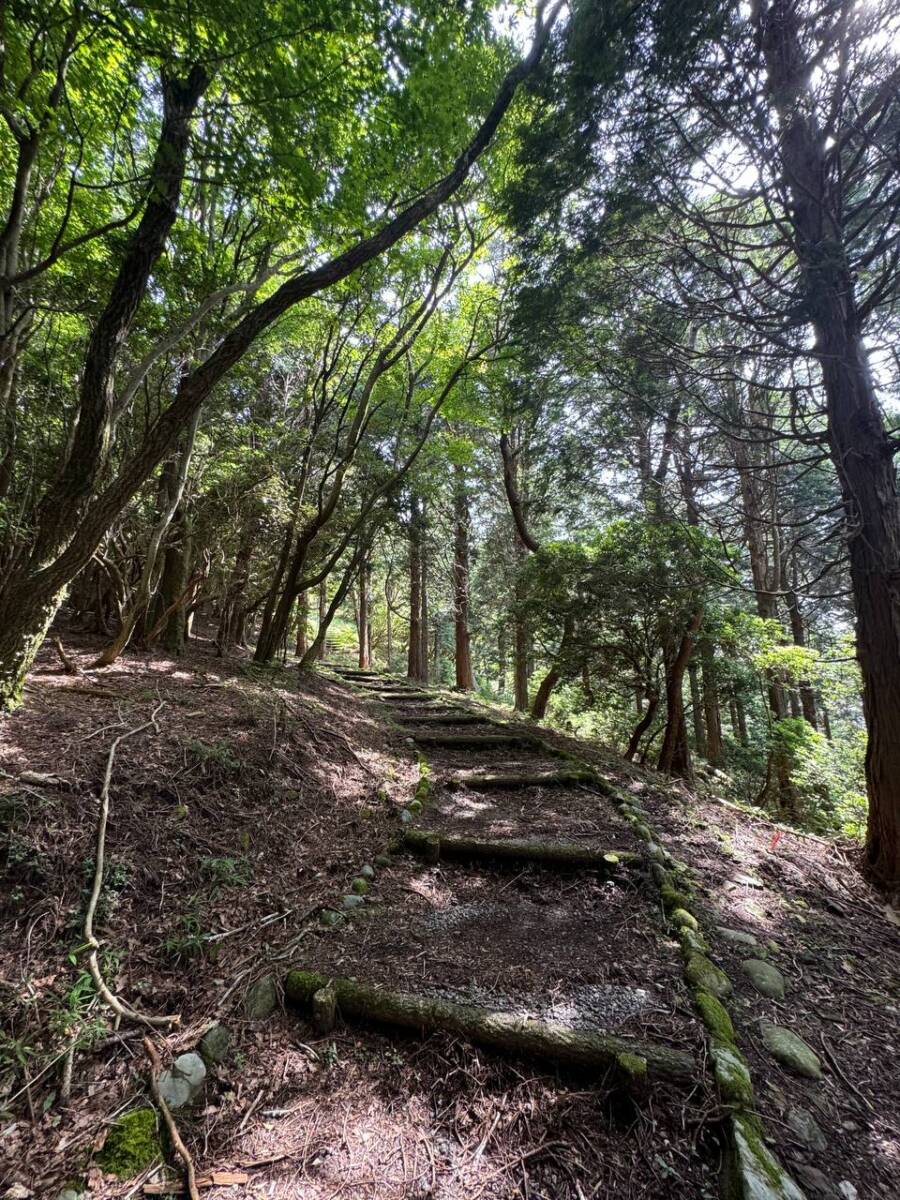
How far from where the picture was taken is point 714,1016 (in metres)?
1.85

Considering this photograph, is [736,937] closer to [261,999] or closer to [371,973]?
[371,973]

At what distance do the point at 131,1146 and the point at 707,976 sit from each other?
2.26 m

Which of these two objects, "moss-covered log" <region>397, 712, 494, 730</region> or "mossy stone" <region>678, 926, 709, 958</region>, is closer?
"mossy stone" <region>678, 926, 709, 958</region>

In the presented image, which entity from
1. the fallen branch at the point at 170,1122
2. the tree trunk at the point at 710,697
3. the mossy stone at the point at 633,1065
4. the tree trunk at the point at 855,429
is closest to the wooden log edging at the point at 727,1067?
the mossy stone at the point at 633,1065

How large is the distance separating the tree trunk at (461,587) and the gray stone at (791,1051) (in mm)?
11019

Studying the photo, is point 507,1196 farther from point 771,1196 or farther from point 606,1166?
point 771,1196

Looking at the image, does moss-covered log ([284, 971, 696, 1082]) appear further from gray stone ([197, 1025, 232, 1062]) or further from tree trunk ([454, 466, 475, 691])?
tree trunk ([454, 466, 475, 691])

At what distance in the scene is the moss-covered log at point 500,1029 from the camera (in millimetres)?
1652

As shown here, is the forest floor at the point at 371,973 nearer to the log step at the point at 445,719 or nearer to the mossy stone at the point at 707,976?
the mossy stone at the point at 707,976

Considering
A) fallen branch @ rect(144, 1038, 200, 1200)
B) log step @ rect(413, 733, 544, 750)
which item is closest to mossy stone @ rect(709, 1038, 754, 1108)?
fallen branch @ rect(144, 1038, 200, 1200)

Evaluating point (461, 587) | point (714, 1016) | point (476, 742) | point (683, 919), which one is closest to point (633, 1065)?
point (714, 1016)

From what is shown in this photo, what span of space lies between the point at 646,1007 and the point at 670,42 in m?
6.70

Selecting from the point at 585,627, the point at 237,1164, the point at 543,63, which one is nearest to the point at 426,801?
the point at 237,1164

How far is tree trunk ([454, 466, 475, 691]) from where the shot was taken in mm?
13359
